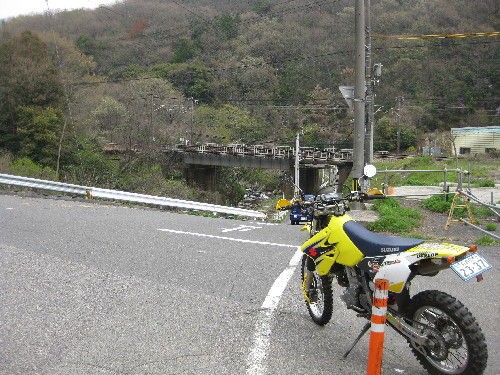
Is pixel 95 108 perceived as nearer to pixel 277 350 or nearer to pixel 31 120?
pixel 31 120

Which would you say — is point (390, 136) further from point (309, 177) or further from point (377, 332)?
point (377, 332)

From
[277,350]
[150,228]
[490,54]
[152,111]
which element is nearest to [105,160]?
[152,111]

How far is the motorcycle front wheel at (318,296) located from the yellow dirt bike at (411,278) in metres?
0.31

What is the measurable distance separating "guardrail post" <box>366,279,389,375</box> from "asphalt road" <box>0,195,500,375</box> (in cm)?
80

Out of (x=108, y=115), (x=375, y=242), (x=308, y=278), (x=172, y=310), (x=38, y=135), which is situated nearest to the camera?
(x=375, y=242)

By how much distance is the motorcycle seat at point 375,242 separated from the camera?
412 cm

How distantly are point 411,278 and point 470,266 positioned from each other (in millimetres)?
465

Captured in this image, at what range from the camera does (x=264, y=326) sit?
531 cm

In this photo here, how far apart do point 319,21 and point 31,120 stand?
183ft

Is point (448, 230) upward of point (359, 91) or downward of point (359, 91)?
downward

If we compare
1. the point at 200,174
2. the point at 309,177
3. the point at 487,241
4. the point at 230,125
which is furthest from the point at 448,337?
the point at 230,125

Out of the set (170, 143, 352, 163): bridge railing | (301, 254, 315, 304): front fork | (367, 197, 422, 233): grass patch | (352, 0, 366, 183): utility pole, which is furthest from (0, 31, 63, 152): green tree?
(301, 254, 315, 304): front fork

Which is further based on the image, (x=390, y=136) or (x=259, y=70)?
(x=259, y=70)

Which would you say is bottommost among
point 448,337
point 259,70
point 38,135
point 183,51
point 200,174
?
point 200,174
